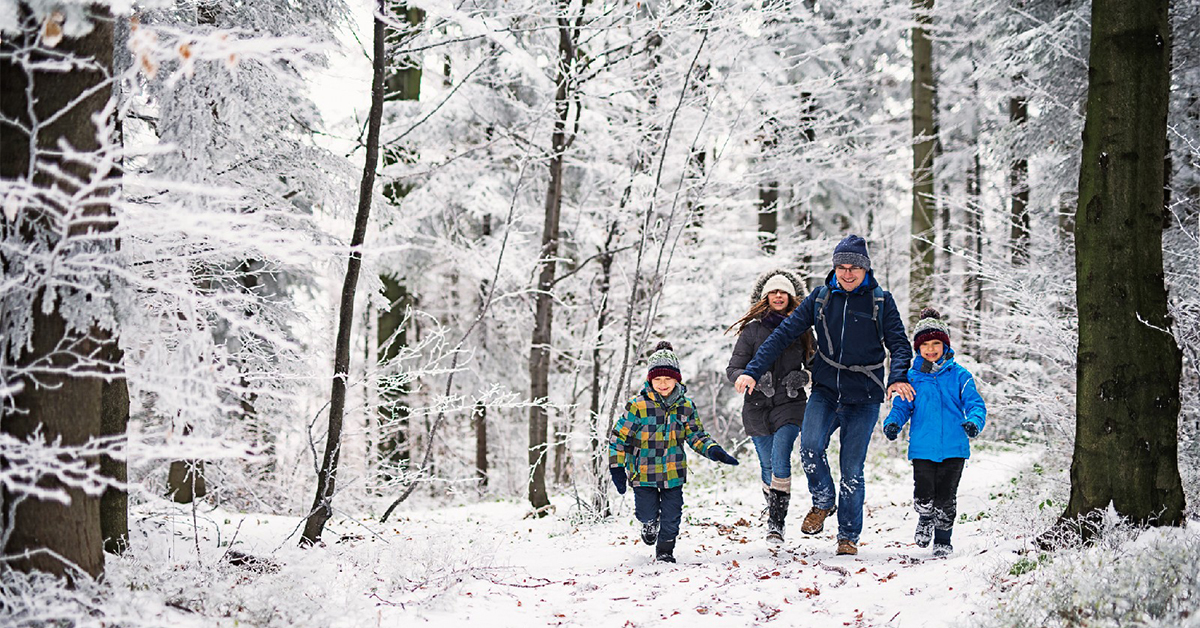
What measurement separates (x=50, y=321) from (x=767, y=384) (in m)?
4.62

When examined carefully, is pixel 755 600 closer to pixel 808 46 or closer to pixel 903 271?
pixel 808 46

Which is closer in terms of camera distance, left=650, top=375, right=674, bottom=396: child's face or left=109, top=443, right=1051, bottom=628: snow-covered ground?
left=109, top=443, right=1051, bottom=628: snow-covered ground

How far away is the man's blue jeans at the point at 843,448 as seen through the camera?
5832 mm

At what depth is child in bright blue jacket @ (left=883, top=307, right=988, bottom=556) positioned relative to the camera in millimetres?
5645

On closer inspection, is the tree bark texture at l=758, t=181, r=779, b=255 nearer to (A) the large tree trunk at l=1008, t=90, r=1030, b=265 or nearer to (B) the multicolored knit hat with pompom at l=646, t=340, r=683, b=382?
(A) the large tree trunk at l=1008, t=90, r=1030, b=265

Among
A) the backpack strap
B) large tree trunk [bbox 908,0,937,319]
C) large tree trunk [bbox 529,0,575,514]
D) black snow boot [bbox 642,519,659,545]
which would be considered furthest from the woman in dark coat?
large tree trunk [bbox 908,0,937,319]

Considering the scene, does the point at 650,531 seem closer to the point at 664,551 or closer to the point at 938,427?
the point at 664,551

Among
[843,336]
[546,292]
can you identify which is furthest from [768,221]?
[843,336]

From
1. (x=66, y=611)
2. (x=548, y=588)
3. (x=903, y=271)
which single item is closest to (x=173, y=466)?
(x=548, y=588)

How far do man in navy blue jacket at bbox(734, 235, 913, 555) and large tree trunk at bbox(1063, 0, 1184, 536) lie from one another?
3.87 feet

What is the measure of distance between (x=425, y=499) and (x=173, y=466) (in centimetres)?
655

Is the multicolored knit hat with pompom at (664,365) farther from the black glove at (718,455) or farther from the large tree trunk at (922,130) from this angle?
the large tree trunk at (922,130)

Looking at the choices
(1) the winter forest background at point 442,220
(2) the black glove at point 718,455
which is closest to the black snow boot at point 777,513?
(2) the black glove at point 718,455

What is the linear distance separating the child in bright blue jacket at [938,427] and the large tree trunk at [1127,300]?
2.47 feet
